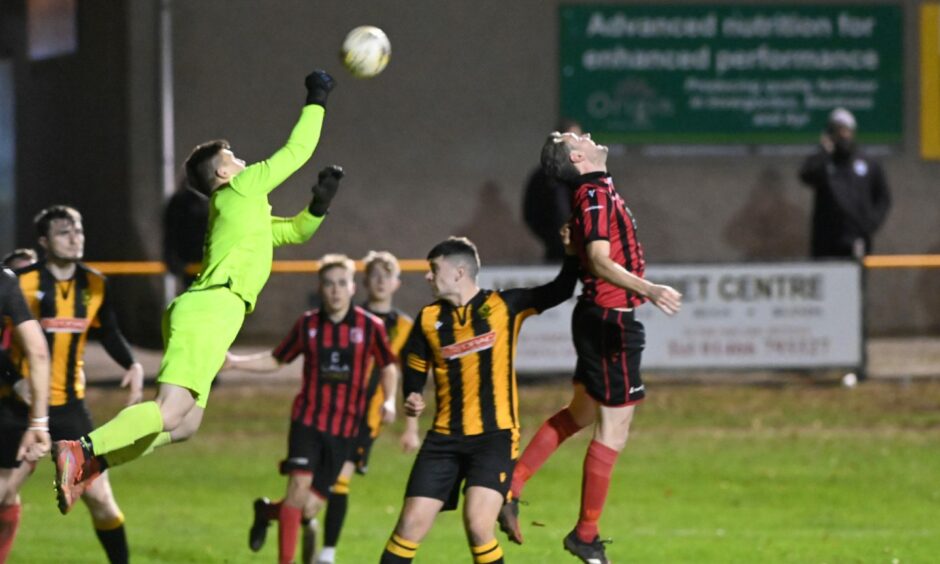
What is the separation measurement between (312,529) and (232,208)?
281 centimetres

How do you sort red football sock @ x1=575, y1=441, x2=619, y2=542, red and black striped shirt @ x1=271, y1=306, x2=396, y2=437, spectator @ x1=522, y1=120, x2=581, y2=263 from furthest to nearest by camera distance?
spectator @ x1=522, y1=120, x2=581, y2=263 < red and black striped shirt @ x1=271, y1=306, x2=396, y2=437 < red football sock @ x1=575, y1=441, x2=619, y2=542

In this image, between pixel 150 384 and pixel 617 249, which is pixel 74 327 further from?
pixel 150 384

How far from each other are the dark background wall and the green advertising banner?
0.27 meters

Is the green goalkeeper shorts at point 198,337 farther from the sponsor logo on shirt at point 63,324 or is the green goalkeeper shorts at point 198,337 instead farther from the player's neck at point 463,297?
the sponsor logo on shirt at point 63,324

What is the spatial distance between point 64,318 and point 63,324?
1.4 inches

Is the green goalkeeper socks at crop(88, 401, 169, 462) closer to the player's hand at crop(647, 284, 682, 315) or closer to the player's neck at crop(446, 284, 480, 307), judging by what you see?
the player's neck at crop(446, 284, 480, 307)

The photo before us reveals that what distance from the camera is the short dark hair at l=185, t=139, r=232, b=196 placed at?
866cm

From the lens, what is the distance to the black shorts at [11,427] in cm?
962

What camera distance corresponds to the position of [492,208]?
73.0 ft

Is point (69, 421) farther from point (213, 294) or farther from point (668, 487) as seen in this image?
point (668, 487)

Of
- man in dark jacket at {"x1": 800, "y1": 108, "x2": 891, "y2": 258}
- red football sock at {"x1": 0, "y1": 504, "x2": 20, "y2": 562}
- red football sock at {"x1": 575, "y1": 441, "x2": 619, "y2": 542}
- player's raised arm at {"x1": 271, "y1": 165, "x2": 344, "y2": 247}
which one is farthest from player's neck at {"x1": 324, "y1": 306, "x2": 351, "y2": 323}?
man in dark jacket at {"x1": 800, "y1": 108, "x2": 891, "y2": 258}

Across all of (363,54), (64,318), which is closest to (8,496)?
(64,318)

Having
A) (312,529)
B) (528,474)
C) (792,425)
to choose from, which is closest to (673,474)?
(792,425)

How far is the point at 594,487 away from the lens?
8.94m
